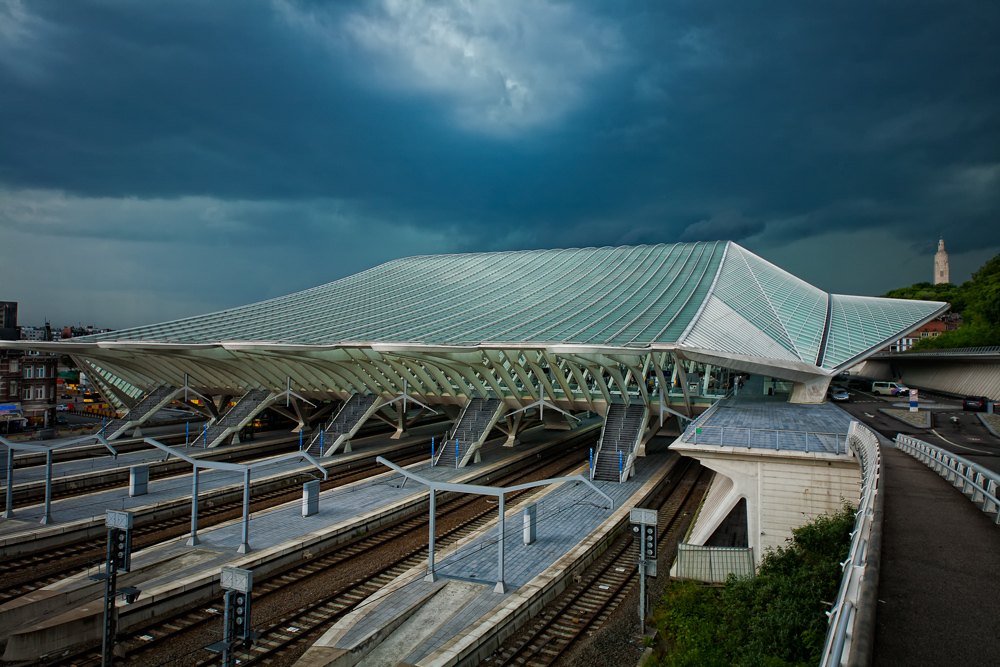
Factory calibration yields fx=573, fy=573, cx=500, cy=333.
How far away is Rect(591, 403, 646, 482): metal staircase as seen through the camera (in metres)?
23.0

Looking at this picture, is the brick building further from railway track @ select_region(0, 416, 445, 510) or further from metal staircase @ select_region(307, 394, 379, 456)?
metal staircase @ select_region(307, 394, 379, 456)

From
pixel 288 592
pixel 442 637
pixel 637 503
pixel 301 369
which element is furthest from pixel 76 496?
pixel 637 503

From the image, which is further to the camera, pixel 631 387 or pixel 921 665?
pixel 631 387

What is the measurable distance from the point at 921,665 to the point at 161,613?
13.4 metres

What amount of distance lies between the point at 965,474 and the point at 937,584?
6.71 metres

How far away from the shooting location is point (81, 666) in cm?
1038

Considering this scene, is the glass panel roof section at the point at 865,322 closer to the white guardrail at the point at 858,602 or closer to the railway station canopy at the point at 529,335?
the railway station canopy at the point at 529,335

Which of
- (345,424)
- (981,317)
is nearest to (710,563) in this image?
(345,424)

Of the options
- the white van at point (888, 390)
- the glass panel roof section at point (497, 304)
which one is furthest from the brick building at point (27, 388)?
the white van at point (888, 390)

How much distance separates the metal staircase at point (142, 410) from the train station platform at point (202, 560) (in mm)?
13180

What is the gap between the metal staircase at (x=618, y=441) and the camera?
23.0m

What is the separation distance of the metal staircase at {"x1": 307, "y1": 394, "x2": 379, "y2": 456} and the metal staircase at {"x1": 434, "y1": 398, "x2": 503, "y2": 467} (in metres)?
5.18

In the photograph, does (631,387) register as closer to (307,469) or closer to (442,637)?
(307,469)

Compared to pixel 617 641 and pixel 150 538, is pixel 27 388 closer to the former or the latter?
pixel 150 538
